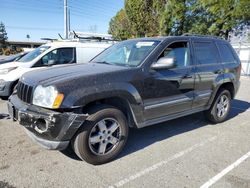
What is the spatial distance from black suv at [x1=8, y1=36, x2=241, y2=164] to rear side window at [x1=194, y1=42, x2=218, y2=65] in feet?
0.07

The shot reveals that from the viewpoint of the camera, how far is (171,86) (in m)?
4.07

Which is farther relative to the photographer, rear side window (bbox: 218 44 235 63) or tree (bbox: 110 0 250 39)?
tree (bbox: 110 0 250 39)

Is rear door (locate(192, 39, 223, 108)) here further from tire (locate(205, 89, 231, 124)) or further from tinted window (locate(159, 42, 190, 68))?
tire (locate(205, 89, 231, 124))

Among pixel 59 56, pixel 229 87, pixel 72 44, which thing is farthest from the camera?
pixel 72 44

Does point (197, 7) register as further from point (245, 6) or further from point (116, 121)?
point (116, 121)

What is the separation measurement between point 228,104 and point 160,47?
277 cm

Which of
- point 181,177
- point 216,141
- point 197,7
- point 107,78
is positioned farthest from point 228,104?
point 197,7

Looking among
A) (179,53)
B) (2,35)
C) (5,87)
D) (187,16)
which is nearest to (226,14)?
(187,16)

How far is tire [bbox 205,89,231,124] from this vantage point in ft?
17.4

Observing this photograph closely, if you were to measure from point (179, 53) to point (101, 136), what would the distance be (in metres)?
2.14

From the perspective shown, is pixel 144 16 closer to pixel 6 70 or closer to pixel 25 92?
pixel 6 70

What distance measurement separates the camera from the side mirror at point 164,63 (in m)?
3.73

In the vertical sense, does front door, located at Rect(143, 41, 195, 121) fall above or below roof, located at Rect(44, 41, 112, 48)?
below

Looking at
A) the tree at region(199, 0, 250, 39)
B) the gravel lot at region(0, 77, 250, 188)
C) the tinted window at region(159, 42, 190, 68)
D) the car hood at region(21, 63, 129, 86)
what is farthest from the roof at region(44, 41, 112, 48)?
the tree at region(199, 0, 250, 39)
